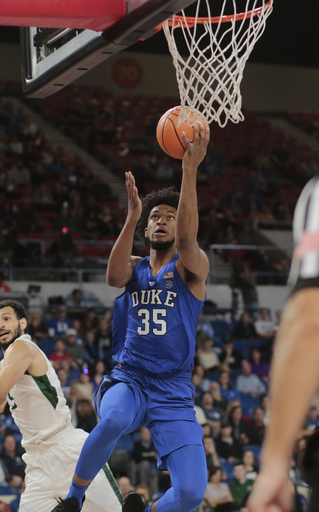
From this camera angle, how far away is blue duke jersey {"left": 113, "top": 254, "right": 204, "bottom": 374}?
15.0ft

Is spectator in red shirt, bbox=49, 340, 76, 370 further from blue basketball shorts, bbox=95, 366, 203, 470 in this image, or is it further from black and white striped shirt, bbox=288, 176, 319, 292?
black and white striped shirt, bbox=288, 176, 319, 292

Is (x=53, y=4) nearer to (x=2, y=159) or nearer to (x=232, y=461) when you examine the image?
(x=232, y=461)

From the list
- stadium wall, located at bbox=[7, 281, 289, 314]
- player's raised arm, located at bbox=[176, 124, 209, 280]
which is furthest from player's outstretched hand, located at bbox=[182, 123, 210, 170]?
stadium wall, located at bbox=[7, 281, 289, 314]

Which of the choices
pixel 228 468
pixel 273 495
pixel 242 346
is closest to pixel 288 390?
pixel 273 495

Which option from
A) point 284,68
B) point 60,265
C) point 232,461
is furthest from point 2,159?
point 284,68

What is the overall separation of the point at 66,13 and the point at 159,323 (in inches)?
81.8

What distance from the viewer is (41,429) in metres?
5.22

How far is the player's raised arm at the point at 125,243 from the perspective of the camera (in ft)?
15.6

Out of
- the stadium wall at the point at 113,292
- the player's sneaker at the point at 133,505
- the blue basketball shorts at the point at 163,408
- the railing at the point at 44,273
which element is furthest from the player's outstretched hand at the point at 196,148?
the railing at the point at 44,273

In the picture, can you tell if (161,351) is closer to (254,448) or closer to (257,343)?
(254,448)

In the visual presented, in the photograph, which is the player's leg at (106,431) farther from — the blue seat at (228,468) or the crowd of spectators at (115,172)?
the crowd of spectators at (115,172)

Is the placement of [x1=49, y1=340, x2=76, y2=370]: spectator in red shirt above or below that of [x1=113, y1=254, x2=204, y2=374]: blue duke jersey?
below

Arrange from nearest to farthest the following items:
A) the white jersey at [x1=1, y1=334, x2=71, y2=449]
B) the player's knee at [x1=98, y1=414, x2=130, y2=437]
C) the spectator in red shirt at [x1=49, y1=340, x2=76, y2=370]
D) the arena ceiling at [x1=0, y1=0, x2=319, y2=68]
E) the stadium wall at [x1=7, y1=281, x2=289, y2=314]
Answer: the player's knee at [x1=98, y1=414, x2=130, y2=437] < the white jersey at [x1=1, y1=334, x2=71, y2=449] < the spectator in red shirt at [x1=49, y1=340, x2=76, y2=370] < the stadium wall at [x1=7, y1=281, x2=289, y2=314] < the arena ceiling at [x1=0, y1=0, x2=319, y2=68]

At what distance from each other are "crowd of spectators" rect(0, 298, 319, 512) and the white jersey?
326 cm
